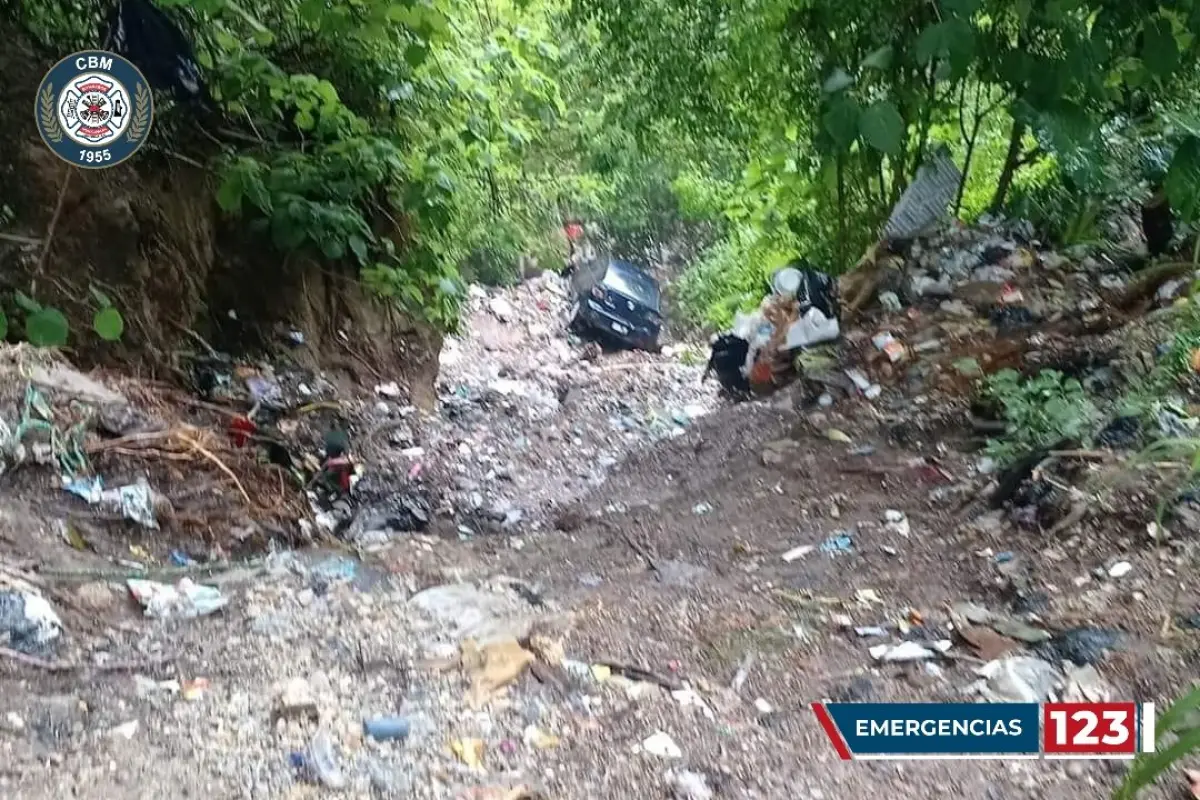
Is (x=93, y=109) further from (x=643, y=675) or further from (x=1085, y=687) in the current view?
(x=1085, y=687)

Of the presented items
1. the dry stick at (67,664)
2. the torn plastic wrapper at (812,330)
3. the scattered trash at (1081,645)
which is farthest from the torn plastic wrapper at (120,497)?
the torn plastic wrapper at (812,330)

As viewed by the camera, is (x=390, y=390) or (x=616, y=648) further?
(x=390, y=390)

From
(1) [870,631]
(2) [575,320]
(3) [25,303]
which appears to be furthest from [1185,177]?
(2) [575,320]

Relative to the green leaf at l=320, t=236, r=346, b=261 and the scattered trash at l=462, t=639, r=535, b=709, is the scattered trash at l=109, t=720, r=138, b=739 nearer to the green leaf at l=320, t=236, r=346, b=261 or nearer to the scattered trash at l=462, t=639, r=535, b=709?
the scattered trash at l=462, t=639, r=535, b=709

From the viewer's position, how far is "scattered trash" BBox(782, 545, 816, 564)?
2.61 m

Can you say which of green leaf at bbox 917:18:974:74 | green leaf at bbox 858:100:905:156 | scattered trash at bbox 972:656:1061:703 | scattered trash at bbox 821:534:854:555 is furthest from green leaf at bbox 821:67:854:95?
scattered trash at bbox 972:656:1061:703

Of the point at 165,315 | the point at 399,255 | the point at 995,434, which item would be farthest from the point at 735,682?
the point at 399,255

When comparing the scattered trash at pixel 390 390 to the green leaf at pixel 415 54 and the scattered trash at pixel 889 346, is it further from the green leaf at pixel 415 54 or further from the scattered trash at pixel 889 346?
the scattered trash at pixel 889 346

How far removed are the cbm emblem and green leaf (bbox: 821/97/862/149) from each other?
2149mm

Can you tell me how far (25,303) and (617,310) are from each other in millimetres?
5919

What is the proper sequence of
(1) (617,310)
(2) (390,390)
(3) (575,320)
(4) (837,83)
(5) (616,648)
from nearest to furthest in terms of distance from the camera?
1. (5) (616,648)
2. (4) (837,83)
3. (2) (390,390)
4. (1) (617,310)
5. (3) (575,320)

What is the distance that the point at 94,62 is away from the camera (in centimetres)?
279

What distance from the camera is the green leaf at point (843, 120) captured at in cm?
321

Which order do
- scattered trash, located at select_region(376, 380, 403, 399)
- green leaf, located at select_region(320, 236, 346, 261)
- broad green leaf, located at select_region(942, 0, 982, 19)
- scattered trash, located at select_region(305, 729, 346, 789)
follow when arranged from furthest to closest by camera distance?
scattered trash, located at select_region(376, 380, 403, 399) → green leaf, located at select_region(320, 236, 346, 261) → broad green leaf, located at select_region(942, 0, 982, 19) → scattered trash, located at select_region(305, 729, 346, 789)
